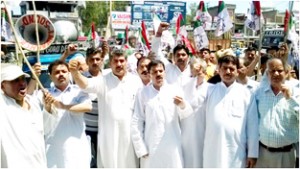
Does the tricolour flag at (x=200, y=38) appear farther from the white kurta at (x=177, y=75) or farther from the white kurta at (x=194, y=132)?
the white kurta at (x=194, y=132)

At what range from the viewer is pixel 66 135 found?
12.8ft

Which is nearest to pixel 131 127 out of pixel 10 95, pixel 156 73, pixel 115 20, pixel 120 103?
pixel 120 103

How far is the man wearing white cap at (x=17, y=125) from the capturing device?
3.13 metres

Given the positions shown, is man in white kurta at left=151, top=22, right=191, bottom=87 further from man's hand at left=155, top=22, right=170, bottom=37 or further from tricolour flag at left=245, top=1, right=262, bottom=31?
tricolour flag at left=245, top=1, right=262, bottom=31

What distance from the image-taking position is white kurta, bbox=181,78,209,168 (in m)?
4.22

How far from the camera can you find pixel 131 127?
426cm

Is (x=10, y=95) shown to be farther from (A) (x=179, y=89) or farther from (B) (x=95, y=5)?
(B) (x=95, y=5)

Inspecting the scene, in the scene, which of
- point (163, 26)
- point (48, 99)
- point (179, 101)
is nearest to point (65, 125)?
point (48, 99)

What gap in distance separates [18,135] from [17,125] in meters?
0.07

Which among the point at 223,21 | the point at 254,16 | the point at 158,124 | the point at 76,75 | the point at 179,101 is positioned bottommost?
the point at 158,124

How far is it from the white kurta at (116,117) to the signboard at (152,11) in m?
14.9

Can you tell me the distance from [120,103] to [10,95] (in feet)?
4.65

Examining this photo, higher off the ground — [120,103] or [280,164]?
[120,103]

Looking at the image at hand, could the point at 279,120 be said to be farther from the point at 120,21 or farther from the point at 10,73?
the point at 120,21
